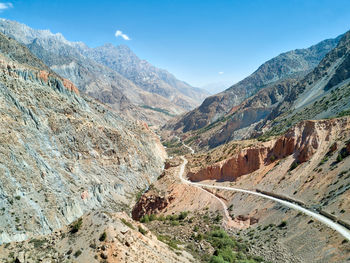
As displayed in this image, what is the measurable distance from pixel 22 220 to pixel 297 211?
97.0ft

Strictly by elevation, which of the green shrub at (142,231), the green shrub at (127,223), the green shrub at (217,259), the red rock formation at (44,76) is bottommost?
the green shrub at (217,259)

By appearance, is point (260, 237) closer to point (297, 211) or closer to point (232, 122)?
point (297, 211)

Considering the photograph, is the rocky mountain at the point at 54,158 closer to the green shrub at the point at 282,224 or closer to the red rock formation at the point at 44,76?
the red rock formation at the point at 44,76

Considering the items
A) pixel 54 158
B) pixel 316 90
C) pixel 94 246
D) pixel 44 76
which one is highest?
pixel 44 76

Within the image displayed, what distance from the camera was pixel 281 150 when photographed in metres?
44.1

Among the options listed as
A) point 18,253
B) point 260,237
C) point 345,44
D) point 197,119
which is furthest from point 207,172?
point 197,119

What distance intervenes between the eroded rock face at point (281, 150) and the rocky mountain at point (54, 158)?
18.7 meters

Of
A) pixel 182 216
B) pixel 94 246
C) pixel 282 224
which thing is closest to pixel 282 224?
pixel 282 224

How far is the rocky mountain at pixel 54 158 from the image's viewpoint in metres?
32.6

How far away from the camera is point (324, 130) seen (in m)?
39.0

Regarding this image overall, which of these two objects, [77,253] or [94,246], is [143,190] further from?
[77,253]

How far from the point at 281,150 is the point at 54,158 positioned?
39.7 metres

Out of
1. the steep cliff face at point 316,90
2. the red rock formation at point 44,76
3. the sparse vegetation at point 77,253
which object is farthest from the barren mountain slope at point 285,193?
the red rock formation at point 44,76

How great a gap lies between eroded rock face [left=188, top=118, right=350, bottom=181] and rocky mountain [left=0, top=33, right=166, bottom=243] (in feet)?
61.4
